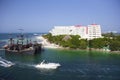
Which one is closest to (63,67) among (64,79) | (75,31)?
(64,79)

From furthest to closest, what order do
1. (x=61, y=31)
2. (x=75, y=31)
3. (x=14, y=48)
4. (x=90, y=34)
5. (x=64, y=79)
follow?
1. (x=61, y=31)
2. (x=75, y=31)
3. (x=90, y=34)
4. (x=14, y=48)
5. (x=64, y=79)

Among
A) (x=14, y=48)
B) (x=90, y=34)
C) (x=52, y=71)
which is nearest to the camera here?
(x=52, y=71)

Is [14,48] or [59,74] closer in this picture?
[59,74]

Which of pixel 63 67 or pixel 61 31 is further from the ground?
pixel 61 31

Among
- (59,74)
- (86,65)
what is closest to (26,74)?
(59,74)

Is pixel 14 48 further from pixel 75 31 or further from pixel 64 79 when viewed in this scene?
pixel 75 31

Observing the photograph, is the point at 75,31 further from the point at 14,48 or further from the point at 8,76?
the point at 8,76
